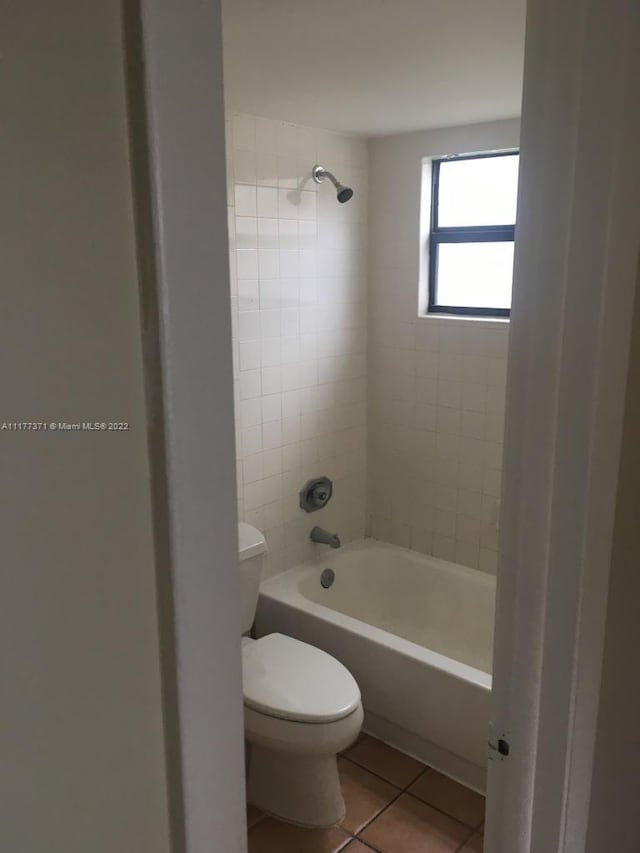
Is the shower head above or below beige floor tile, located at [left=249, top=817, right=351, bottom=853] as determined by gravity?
above

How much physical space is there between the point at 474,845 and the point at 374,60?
228cm

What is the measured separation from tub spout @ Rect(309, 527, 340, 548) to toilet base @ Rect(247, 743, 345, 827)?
0.94 m

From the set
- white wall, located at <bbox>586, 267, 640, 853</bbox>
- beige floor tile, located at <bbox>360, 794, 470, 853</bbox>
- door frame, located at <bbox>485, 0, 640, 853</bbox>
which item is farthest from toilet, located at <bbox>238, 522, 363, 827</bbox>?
white wall, located at <bbox>586, 267, 640, 853</bbox>

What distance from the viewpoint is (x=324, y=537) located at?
2.99 m

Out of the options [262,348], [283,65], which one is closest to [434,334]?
[262,348]

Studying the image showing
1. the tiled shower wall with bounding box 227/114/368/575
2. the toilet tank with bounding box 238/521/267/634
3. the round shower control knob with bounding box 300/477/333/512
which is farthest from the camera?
Result: the round shower control knob with bounding box 300/477/333/512

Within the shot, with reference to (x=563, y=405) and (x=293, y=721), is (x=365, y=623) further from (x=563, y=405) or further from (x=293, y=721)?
(x=563, y=405)

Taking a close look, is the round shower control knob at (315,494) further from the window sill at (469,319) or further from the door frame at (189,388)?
the door frame at (189,388)

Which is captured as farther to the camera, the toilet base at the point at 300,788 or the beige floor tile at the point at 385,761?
the beige floor tile at the point at 385,761

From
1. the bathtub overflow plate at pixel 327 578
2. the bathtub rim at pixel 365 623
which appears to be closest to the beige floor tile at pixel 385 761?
the bathtub rim at pixel 365 623

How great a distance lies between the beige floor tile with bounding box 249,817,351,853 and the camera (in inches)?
83.1

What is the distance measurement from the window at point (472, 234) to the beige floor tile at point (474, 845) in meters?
1.87

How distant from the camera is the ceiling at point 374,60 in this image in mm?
1461

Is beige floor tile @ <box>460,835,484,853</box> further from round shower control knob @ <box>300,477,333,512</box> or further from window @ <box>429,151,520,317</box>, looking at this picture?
window @ <box>429,151,520,317</box>
